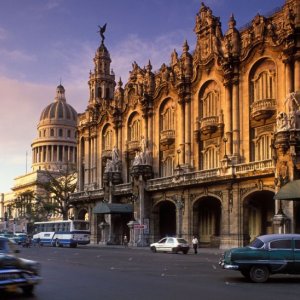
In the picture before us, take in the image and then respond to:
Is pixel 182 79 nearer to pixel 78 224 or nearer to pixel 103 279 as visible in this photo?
pixel 78 224

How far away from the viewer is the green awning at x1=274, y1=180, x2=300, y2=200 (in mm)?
39438

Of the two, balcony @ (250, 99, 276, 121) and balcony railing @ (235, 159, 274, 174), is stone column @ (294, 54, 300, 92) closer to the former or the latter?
balcony @ (250, 99, 276, 121)

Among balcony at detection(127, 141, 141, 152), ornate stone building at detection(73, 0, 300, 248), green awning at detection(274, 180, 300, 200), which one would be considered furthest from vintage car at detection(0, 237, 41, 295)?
balcony at detection(127, 141, 141, 152)

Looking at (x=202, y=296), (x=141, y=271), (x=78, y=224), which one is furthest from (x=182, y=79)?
(x=202, y=296)

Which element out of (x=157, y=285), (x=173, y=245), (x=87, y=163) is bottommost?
(x=173, y=245)

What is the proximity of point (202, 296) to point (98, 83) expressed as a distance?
65.3 m

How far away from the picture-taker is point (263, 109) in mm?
49656

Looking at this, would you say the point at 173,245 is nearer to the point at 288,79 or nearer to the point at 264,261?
the point at 288,79

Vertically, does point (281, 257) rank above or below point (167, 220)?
below

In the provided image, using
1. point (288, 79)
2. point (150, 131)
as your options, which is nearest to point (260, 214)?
point (288, 79)

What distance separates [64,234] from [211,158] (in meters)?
19.4

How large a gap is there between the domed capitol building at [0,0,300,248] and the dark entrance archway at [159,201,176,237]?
0.13 m

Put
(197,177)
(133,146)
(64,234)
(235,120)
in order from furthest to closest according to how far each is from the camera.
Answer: (133,146), (64,234), (197,177), (235,120)

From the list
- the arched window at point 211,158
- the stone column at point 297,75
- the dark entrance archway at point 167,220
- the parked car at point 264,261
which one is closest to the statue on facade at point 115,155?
the dark entrance archway at point 167,220
